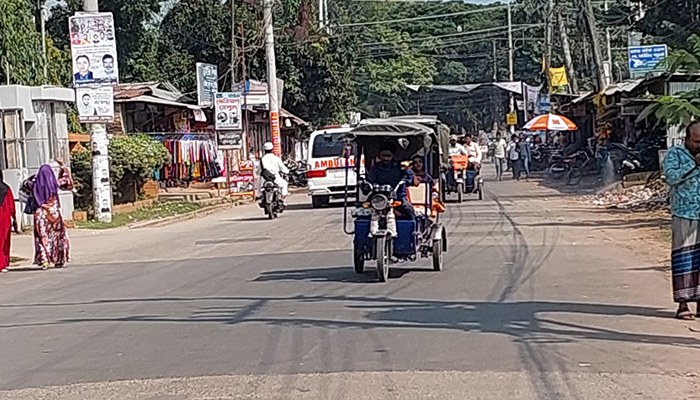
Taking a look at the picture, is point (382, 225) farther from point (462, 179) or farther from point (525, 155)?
point (525, 155)

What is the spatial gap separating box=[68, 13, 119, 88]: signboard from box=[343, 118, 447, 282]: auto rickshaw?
995 cm

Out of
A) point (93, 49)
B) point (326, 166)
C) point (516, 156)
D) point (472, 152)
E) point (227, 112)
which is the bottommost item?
point (516, 156)

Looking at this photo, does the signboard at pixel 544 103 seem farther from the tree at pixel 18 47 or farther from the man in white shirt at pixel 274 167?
the tree at pixel 18 47

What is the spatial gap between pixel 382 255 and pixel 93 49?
12781 mm

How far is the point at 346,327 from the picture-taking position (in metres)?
9.83

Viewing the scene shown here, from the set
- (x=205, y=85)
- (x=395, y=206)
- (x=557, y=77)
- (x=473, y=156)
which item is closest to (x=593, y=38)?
(x=473, y=156)

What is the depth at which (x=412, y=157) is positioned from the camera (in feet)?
48.4

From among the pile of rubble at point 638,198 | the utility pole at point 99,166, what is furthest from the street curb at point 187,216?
the pile of rubble at point 638,198

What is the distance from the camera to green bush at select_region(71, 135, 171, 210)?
26.2 m

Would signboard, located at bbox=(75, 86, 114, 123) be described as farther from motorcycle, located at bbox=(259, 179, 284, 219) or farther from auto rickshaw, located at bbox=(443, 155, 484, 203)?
auto rickshaw, located at bbox=(443, 155, 484, 203)

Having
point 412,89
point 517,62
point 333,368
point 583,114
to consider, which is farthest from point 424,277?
point 517,62

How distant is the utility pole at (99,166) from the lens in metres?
24.0

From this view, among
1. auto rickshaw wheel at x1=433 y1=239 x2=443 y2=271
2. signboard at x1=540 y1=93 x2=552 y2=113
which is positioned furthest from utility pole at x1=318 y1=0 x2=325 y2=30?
auto rickshaw wheel at x1=433 y1=239 x2=443 y2=271

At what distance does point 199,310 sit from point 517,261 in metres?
5.39
